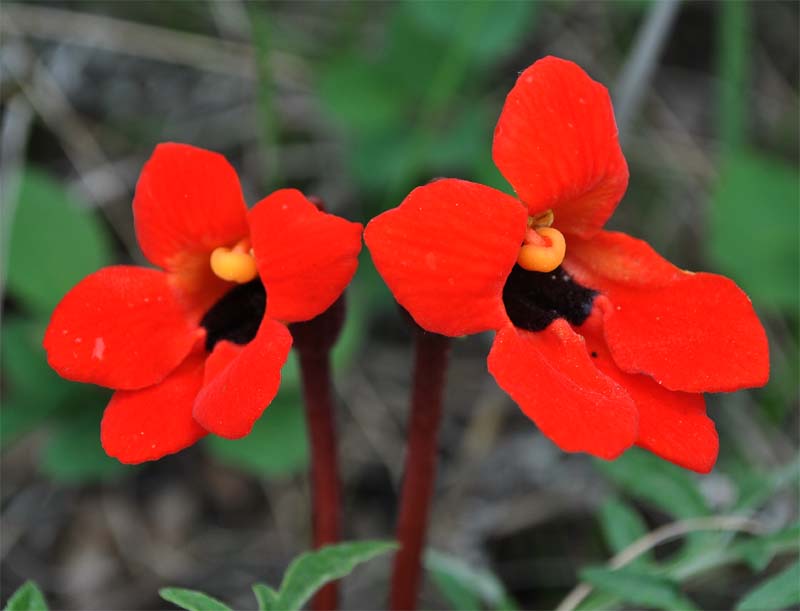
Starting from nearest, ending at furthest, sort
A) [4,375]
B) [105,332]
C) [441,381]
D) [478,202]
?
[478,202] < [105,332] < [441,381] < [4,375]

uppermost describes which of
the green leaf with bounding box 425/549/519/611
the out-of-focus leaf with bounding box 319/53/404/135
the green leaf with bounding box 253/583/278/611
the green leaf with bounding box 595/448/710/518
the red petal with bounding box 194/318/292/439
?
the red petal with bounding box 194/318/292/439

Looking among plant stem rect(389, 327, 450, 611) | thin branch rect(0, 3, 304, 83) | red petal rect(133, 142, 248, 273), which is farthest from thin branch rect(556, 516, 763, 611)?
thin branch rect(0, 3, 304, 83)

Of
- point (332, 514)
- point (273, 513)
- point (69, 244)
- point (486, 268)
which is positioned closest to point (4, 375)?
point (69, 244)

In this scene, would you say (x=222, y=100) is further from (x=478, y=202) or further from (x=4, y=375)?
(x=478, y=202)

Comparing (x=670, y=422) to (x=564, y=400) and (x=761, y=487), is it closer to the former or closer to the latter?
(x=564, y=400)

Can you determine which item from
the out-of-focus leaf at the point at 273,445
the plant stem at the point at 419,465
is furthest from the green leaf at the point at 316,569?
the out-of-focus leaf at the point at 273,445

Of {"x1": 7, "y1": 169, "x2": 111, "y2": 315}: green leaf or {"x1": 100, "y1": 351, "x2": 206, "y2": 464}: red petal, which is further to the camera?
{"x1": 7, "y1": 169, "x2": 111, "y2": 315}: green leaf

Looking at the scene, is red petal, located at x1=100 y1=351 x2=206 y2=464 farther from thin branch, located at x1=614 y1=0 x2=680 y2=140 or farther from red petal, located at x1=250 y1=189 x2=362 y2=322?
thin branch, located at x1=614 y1=0 x2=680 y2=140

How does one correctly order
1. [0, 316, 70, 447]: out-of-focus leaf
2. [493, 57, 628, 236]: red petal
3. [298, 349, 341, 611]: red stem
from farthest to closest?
[0, 316, 70, 447]: out-of-focus leaf < [298, 349, 341, 611]: red stem < [493, 57, 628, 236]: red petal
